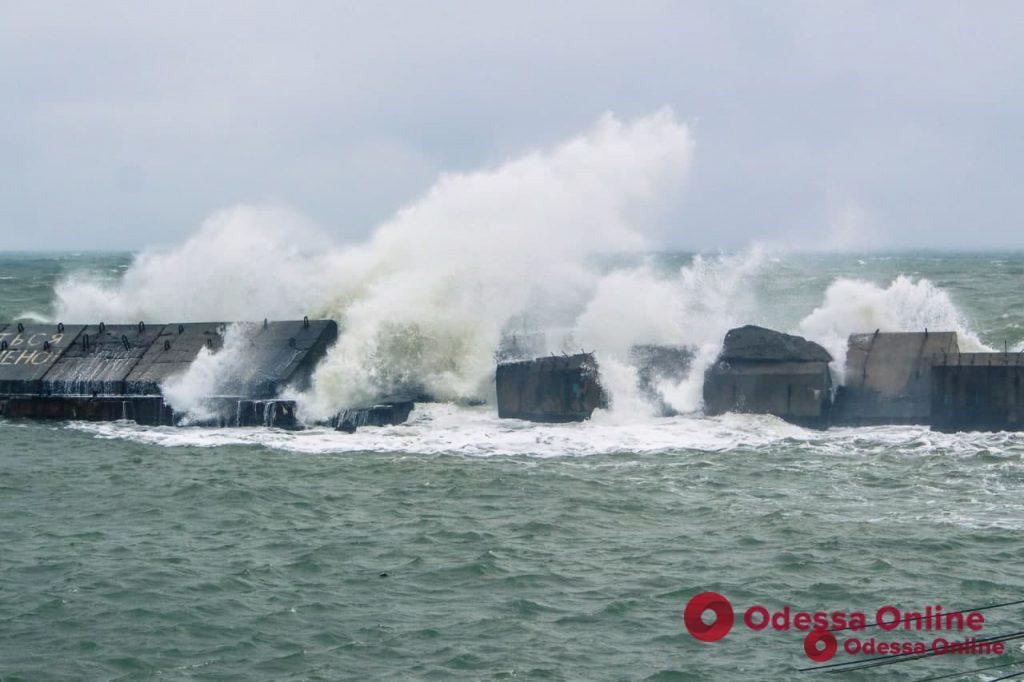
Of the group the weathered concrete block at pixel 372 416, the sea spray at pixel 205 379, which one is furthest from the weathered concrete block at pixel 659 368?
the sea spray at pixel 205 379

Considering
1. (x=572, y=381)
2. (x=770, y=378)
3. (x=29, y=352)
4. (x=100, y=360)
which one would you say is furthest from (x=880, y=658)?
(x=29, y=352)

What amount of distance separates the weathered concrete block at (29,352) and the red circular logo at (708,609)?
45.5 feet

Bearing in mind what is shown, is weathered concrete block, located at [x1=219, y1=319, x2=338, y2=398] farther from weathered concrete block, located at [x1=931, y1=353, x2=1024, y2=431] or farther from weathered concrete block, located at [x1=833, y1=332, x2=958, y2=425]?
weathered concrete block, located at [x1=931, y1=353, x2=1024, y2=431]

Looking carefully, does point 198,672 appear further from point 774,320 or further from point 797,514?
point 774,320

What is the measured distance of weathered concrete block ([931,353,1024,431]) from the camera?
1677 centimetres

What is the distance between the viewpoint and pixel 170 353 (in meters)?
20.5

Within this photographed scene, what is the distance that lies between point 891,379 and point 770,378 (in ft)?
5.90

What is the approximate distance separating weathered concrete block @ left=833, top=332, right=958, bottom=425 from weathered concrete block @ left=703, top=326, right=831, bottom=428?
0.38m

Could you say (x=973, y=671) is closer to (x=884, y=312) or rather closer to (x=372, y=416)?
(x=372, y=416)

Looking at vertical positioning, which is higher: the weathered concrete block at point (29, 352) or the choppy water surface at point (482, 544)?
the weathered concrete block at point (29, 352)

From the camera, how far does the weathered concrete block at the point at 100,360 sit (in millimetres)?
19922

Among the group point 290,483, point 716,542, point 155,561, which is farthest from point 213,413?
point 716,542

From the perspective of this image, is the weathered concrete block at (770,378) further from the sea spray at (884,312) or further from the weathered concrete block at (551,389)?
the sea spray at (884,312)

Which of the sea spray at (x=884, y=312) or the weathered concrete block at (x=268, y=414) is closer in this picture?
the weathered concrete block at (x=268, y=414)
